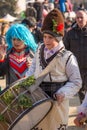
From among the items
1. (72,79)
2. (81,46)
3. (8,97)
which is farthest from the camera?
(81,46)

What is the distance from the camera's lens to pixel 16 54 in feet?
17.3

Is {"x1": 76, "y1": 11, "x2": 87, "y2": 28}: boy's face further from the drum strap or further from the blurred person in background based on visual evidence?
the drum strap

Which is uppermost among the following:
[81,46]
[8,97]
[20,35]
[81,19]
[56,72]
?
[20,35]

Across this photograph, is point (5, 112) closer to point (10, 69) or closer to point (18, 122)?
point (18, 122)

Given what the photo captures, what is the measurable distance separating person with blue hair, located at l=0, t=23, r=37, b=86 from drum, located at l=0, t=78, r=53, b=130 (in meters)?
0.87

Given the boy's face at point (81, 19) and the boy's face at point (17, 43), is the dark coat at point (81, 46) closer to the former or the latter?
the boy's face at point (81, 19)

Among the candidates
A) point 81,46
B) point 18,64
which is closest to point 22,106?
point 18,64

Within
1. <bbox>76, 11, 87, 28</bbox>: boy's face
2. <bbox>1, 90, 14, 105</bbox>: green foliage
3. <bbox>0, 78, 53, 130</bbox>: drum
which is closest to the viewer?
<bbox>0, 78, 53, 130</bbox>: drum

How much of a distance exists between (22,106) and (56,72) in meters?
0.55

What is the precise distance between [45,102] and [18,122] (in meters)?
0.31

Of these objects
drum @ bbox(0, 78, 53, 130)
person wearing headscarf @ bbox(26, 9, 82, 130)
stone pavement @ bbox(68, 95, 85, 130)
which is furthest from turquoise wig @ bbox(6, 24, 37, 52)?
stone pavement @ bbox(68, 95, 85, 130)

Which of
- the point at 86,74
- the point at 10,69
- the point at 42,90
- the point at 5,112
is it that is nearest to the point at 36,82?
the point at 42,90

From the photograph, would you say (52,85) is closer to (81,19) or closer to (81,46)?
(81,46)

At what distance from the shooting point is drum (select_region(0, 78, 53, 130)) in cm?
415
